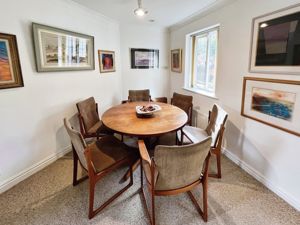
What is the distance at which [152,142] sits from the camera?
10.1 feet

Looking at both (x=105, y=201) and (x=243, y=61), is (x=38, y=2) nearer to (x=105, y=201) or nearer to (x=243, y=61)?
(x=105, y=201)

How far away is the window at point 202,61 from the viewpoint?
306 cm

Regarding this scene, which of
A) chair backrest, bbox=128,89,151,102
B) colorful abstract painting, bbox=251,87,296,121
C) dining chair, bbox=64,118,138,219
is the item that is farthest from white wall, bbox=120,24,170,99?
colorful abstract painting, bbox=251,87,296,121

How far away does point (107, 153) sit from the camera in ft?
6.11

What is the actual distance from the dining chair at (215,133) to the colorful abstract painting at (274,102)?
40 cm

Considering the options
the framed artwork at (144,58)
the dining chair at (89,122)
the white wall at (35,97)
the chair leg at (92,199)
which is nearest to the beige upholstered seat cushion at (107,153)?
the chair leg at (92,199)

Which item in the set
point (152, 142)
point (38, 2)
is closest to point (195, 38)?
point (152, 142)

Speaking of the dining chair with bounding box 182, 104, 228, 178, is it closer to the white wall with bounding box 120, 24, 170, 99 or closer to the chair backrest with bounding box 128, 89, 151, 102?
the chair backrest with bounding box 128, 89, 151, 102

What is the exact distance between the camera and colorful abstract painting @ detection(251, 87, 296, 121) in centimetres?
170

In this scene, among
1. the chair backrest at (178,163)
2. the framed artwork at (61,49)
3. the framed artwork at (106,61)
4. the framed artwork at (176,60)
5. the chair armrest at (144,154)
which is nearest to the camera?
the chair backrest at (178,163)

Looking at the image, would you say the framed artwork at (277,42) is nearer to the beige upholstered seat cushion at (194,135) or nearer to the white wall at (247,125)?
the white wall at (247,125)

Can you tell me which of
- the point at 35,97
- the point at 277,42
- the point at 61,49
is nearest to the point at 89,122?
the point at 35,97

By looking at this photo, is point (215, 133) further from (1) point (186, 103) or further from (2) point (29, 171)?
(2) point (29, 171)

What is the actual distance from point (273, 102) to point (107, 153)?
1850 millimetres
